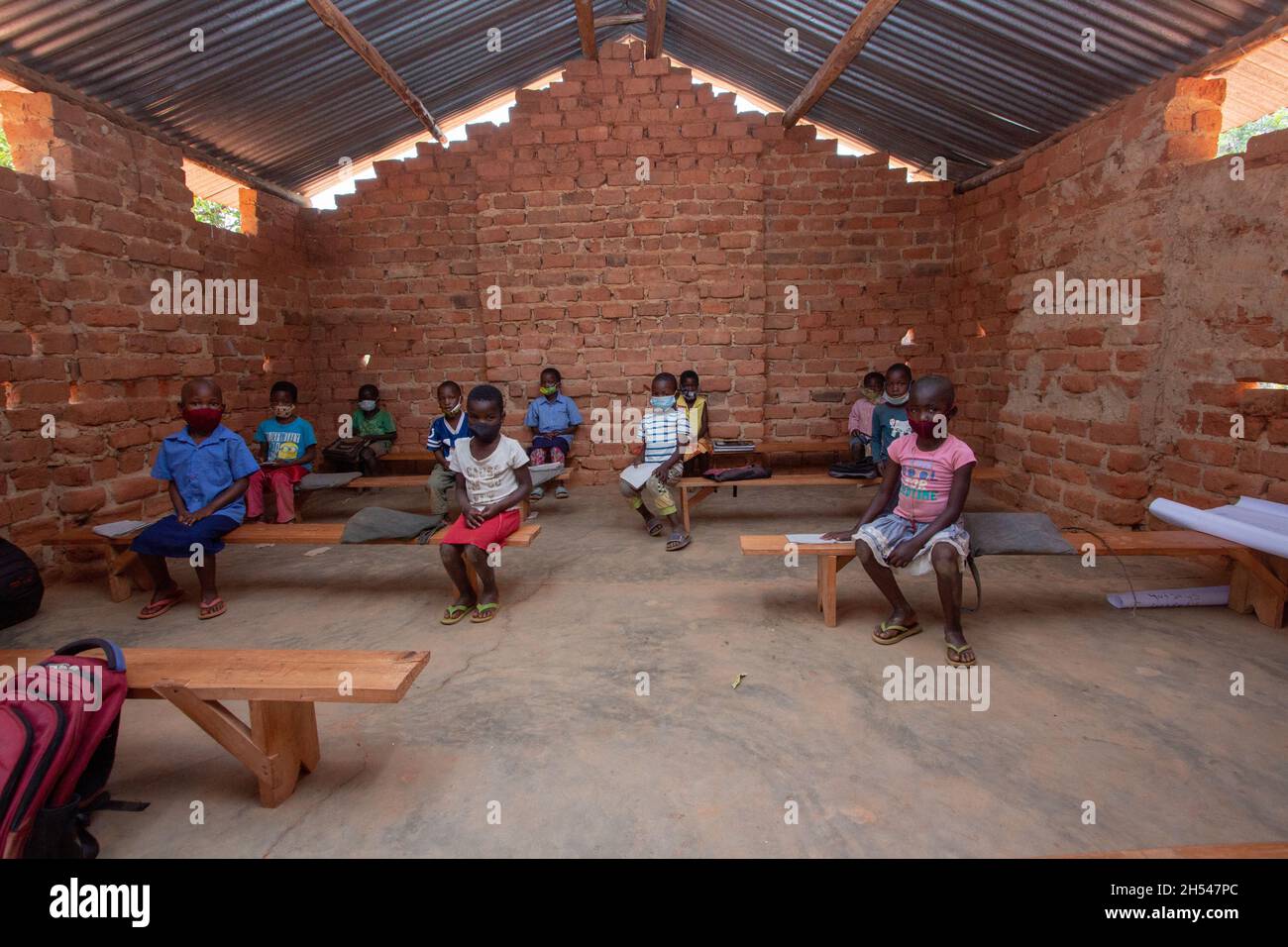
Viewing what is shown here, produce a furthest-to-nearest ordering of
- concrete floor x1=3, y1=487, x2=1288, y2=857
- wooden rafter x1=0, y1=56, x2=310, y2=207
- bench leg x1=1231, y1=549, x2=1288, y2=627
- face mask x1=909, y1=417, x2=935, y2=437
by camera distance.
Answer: wooden rafter x1=0, y1=56, x2=310, y2=207
bench leg x1=1231, y1=549, x2=1288, y2=627
face mask x1=909, y1=417, x2=935, y2=437
concrete floor x1=3, y1=487, x2=1288, y2=857

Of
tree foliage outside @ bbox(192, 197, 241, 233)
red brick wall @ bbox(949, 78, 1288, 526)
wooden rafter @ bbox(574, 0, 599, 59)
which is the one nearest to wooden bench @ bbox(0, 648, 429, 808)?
red brick wall @ bbox(949, 78, 1288, 526)

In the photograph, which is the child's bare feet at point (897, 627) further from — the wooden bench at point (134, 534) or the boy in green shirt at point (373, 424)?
the boy in green shirt at point (373, 424)

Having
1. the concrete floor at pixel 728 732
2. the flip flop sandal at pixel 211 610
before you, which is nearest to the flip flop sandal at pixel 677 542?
the concrete floor at pixel 728 732

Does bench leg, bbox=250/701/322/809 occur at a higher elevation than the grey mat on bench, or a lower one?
lower

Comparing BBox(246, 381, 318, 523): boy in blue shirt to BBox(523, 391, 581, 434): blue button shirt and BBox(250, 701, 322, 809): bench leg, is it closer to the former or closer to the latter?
BBox(523, 391, 581, 434): blue button shirt

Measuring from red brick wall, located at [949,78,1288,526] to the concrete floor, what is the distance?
79cm

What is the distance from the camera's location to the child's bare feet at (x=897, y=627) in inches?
140

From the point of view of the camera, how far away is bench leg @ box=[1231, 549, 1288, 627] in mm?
3623

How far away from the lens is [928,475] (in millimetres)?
3596

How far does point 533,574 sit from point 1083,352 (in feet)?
14.5

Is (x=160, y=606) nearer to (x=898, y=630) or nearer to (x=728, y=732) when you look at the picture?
(x=728, y=732)

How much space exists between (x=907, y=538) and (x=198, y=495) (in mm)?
4136

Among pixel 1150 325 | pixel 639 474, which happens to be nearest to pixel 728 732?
pixel 639 474

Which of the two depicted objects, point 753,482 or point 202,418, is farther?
point 753,482
